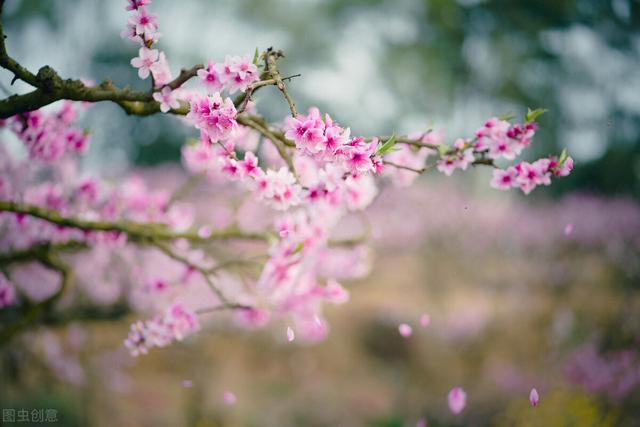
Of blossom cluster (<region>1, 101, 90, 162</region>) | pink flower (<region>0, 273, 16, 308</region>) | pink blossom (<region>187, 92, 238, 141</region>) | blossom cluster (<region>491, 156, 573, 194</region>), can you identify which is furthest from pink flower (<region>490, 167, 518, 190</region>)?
pink flower (<region>0, 273, 16, 308</region>)

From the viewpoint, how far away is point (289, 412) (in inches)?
217

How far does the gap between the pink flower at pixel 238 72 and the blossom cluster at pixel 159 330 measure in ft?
3.44

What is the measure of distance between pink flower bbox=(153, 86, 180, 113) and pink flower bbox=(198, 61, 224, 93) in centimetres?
11

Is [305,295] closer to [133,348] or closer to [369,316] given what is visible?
[133,348]

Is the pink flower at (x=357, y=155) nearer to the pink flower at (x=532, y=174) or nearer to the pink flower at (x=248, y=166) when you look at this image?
the pink flower at (x=248, y=166)

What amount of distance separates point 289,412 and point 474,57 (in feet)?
25.0

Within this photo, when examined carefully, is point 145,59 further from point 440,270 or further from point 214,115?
point 440,270

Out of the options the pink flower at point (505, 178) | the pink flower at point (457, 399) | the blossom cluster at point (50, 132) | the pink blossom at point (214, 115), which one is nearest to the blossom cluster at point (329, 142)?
the pink blossom at point (214, 115)

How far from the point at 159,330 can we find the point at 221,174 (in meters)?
0.77

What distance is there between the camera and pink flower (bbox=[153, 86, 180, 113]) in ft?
4.54

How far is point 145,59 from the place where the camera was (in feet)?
4.42

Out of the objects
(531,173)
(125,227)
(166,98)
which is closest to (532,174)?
(531,173)

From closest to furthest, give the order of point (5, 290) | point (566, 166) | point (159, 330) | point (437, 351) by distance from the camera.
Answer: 1. point (566, 166)
2. point (159, 330)
3. point (5, 290)
4. point (437, 351)

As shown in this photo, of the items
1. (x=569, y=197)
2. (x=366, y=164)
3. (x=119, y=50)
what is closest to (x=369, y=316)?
(x=569, y=197)
